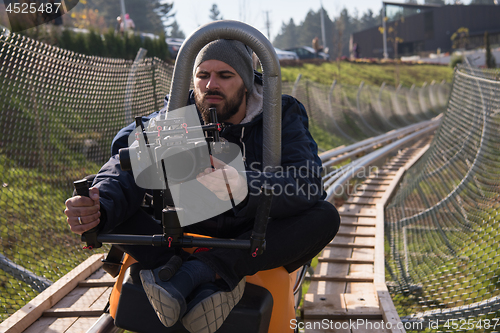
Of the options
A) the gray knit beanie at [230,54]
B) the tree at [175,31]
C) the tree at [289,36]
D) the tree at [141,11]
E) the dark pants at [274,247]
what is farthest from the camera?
the tree at [289,36]

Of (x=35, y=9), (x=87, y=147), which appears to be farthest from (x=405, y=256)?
(x=35, y=9)

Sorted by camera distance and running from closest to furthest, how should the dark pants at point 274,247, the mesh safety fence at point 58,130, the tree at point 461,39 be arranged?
1. the dark pants at point 274,247
2. the mesh safety fence at point 58,130
3. the tree at point 461,39

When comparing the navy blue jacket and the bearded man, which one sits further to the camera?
the navy blue jacket

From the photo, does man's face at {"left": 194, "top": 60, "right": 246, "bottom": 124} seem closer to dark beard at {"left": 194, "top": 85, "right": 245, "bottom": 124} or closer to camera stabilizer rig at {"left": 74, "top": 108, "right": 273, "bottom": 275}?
dark beard at {"left": 194, "top": 85, "right": 245, "bottom": 124}

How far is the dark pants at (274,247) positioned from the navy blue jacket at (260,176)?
0.06 m

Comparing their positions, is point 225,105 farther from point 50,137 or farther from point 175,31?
point 175,31

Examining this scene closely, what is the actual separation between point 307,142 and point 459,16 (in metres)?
56.3

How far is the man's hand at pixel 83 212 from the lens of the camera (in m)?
1.83

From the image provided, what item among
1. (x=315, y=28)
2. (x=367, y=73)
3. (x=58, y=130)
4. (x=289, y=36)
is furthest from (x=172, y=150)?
(x=289, y=36)

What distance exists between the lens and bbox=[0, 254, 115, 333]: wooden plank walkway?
2.48m

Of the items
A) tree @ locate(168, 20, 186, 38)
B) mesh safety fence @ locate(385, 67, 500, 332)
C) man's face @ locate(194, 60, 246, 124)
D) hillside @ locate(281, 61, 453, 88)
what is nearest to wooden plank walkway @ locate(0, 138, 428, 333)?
mesh safety fence @ locate(385, 67, 500, 332)

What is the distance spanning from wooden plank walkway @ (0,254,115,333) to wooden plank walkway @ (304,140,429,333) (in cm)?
128

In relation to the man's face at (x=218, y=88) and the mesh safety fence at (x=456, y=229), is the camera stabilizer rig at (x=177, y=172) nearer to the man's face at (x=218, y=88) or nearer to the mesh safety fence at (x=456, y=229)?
the man's face at (x=218, y=88)

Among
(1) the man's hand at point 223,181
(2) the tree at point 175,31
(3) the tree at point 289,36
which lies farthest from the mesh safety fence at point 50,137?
(3) the tree at point 289,36
